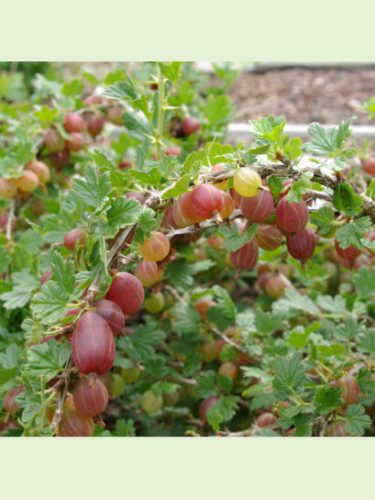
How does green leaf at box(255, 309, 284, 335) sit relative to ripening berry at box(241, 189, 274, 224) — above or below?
below

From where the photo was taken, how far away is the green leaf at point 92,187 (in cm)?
75

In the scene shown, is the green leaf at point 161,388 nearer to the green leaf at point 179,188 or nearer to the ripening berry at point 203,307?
the ripening berry at point 203,307

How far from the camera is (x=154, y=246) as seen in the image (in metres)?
0.78

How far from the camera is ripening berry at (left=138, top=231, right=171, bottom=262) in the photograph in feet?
2.55

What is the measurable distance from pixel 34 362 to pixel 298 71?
10.5 feet

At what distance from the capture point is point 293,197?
0.72 metres

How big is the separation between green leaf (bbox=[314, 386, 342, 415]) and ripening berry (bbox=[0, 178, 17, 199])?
0.90 meters

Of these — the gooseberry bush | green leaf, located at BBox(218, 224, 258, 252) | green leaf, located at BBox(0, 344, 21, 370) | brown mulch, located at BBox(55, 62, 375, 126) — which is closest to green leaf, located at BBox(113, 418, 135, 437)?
the gooseberry bush

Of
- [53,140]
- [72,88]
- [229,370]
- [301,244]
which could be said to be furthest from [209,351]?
[72,88]

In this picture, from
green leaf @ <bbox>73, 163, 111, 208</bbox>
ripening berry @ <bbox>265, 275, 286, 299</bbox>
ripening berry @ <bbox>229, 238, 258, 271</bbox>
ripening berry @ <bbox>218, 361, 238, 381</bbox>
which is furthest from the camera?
ripening berry @ <bbox>265, 275, 286, 299</bbox>

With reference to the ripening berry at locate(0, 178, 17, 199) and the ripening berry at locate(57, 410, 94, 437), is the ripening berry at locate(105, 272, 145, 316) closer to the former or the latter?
the ripening berry at locate(57, 410, 94, 437)

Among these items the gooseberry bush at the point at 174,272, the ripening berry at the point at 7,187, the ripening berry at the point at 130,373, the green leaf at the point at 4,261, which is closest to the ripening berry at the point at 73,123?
the gooseberry bush at the point at 174,272

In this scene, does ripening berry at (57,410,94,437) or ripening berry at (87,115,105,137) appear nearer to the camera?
ripening berry at (57,410,94,437)

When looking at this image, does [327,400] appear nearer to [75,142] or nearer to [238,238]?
[238,238]
